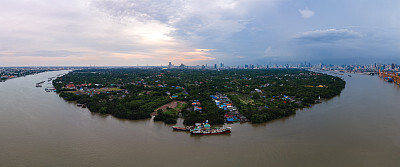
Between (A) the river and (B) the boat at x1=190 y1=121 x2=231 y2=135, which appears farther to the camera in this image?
(B) the boat at x1=190 y1=121 x2=231 y2=135

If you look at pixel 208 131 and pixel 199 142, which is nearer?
pixel 199 142

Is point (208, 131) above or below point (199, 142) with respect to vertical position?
above

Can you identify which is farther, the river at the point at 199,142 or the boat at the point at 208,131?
the boat at the point at 208,131

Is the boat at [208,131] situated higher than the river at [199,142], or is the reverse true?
the boat at [208,131]

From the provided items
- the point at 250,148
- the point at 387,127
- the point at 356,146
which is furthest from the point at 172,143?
the point at 387,127

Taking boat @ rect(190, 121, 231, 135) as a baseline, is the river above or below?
below

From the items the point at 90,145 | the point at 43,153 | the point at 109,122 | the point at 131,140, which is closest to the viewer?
the point at 43,153

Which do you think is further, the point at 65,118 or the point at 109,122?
the point at 65,118

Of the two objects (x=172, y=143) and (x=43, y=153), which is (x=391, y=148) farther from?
(x=43, y=153)
